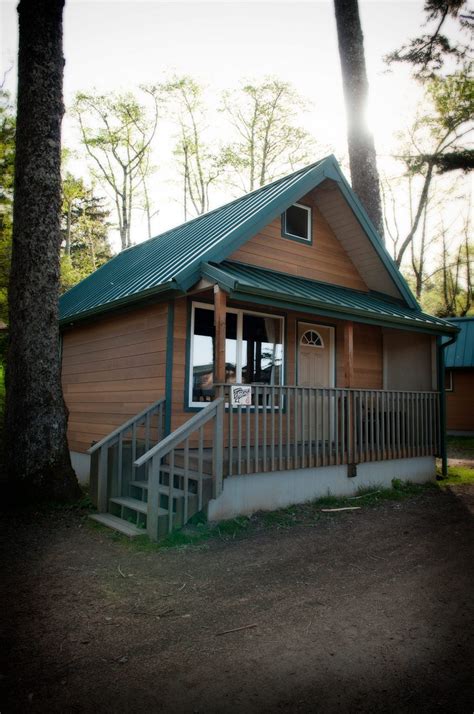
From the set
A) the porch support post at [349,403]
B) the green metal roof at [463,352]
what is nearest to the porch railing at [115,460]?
the porch support post at [349,403]

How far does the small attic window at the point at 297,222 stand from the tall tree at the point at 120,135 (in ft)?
61.4

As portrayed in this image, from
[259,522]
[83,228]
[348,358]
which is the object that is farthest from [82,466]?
[83,228]

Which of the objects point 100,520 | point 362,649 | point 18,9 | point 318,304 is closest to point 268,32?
point 18,9

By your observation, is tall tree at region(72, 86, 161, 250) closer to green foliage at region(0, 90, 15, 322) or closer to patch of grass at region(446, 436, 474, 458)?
green foliage at region(0, 90, 15, 322)

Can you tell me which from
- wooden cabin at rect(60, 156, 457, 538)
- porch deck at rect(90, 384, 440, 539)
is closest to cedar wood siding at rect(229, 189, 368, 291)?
wooden cabin at rect(60, 156, 457, 538)

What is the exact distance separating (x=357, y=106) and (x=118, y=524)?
40.5 feet

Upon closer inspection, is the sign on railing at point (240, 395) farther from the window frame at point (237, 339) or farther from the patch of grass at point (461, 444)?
the patch of grass at point (461, 444)

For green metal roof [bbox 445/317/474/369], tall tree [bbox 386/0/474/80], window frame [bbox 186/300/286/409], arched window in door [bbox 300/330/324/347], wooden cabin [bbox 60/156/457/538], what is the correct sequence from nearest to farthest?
1. wooden cabin [bbox 60/156/457/538]
2. window frame [bbox 186/300/286/409]
3. arched window in door [bbox 300/330/324/347]
4. tall tree [bbox 386/0/474/80]
5. green metal roof [bbox 445/317/474/369]

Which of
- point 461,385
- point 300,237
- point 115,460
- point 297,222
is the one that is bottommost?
point 115,460

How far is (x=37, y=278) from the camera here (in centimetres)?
781

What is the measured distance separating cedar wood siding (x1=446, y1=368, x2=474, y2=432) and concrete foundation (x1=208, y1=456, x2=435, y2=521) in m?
12.3

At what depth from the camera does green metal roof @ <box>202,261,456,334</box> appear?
7.36 metres

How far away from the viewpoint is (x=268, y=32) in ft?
49.1

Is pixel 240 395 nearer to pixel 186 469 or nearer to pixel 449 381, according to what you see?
pixel 186 469
